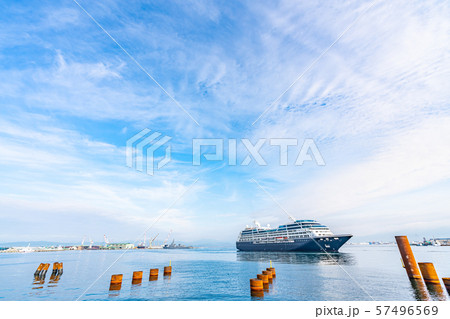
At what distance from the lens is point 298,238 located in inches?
2820

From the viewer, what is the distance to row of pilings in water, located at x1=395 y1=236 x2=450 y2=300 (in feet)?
49.7

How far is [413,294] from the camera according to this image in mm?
15930

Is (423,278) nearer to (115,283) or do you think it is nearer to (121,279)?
(121,279)

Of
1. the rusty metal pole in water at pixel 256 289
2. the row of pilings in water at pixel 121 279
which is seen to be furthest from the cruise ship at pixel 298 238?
the rusty metal pole in water at pixel 256 289

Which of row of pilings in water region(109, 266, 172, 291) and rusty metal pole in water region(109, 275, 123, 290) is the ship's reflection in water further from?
rusty metal pole in water region(109, 275, 123, 290)

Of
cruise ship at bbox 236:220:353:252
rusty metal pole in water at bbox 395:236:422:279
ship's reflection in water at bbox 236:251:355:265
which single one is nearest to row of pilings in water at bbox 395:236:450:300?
rusty metal pole in water at bbox 395:236:422:279

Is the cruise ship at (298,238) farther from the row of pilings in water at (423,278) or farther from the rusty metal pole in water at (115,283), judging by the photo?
the rusty metal pole in water at (115,283)

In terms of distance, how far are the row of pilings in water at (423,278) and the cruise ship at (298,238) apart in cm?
4819

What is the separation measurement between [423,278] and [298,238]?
56.2m

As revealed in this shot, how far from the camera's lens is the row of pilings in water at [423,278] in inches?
596
